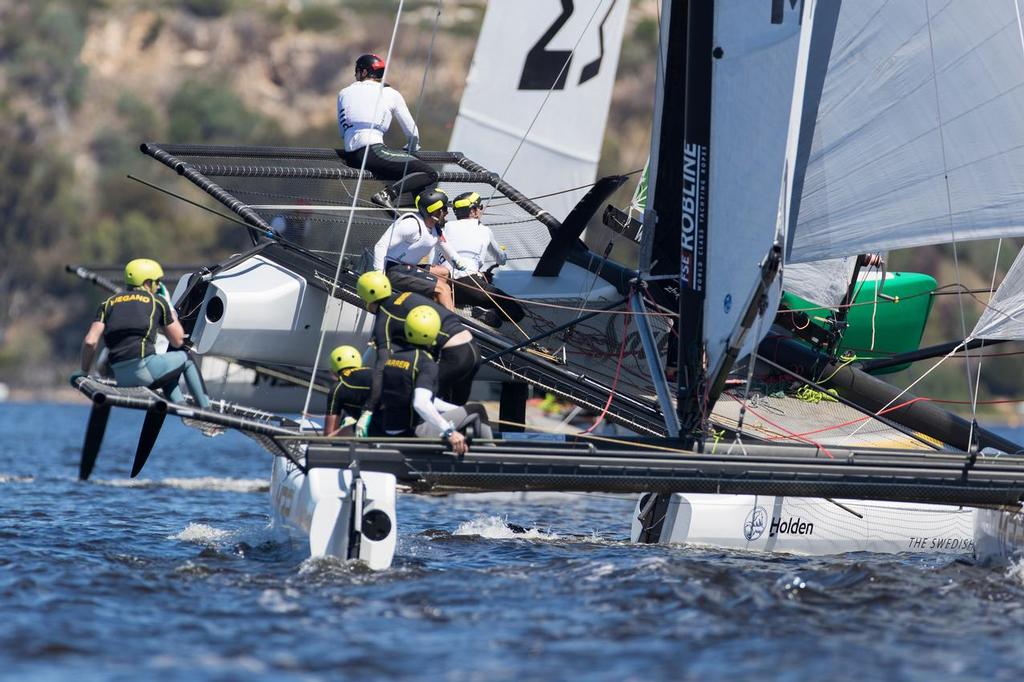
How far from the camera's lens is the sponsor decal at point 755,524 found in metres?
11.5

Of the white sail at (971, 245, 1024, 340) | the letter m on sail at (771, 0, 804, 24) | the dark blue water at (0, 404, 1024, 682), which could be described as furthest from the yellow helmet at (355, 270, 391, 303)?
the white sail at (971, 245, 1024, 340)

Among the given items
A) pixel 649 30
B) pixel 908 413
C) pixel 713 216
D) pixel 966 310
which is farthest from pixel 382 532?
pixel 649 30

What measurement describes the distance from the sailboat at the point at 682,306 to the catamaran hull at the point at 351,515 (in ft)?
0.04

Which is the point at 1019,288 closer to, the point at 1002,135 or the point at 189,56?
the point at 1002,135

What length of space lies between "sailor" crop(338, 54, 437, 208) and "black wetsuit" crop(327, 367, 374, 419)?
2.66 m

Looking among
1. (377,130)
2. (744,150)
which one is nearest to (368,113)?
(377,130)

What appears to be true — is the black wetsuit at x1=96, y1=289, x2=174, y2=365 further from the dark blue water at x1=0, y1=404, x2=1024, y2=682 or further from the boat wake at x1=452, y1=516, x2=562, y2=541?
the boat wake at x1=452, y1=516, x2=562, y2=541

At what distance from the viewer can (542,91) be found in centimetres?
1795

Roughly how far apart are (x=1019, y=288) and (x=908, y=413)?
1336 mm

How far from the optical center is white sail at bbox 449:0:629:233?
17875 mm

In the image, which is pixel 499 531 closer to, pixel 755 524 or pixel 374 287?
pixel 755 524

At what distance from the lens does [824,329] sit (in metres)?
12.4

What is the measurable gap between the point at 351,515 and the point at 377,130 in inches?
195

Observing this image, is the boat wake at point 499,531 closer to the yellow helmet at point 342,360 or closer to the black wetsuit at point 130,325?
the yellow helmet at point 342,360
